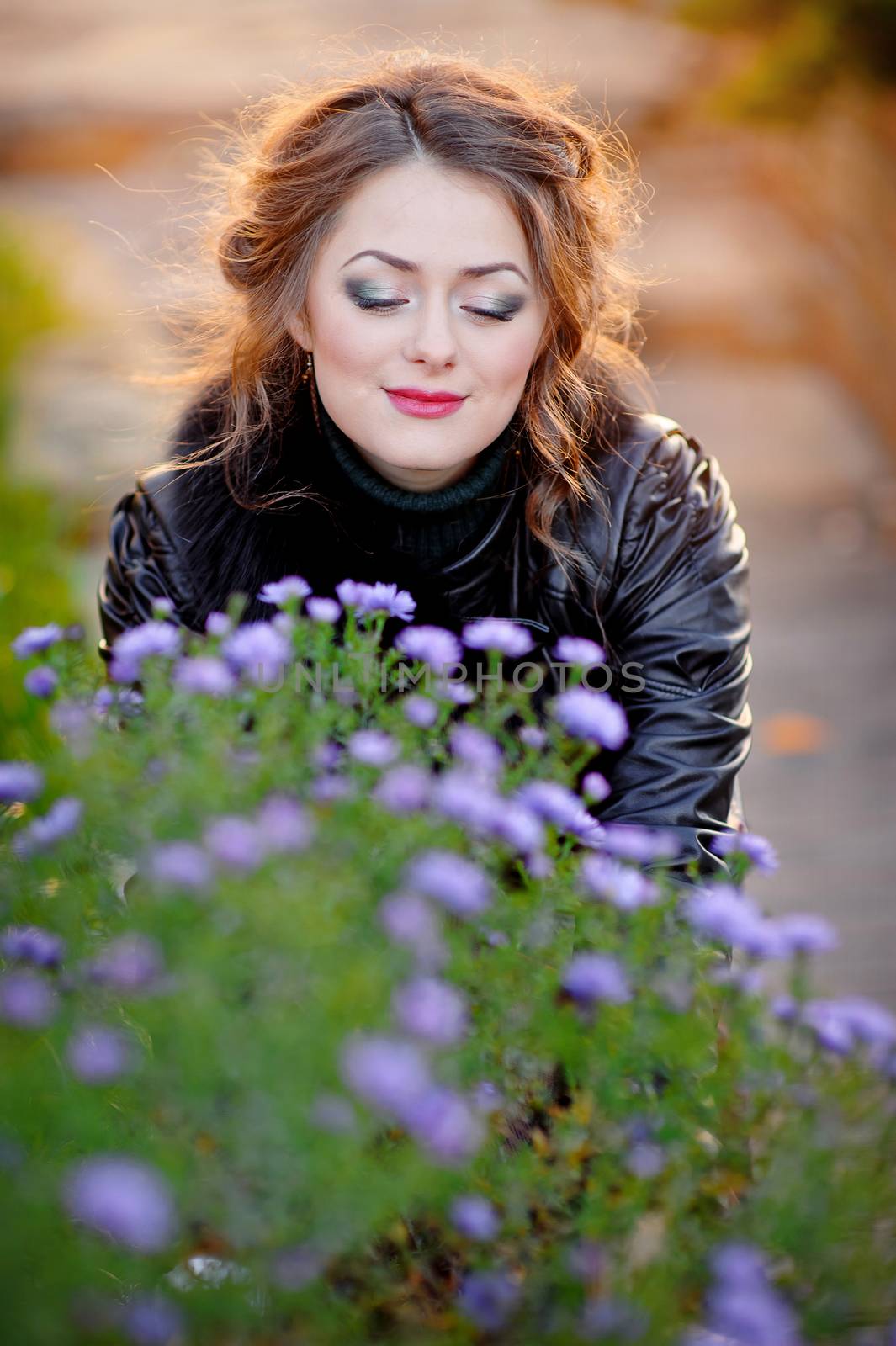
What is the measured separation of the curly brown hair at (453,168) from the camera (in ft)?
5.66

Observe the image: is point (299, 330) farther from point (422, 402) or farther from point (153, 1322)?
point (153, 1322)

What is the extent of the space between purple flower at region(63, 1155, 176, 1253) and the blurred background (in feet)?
4.76

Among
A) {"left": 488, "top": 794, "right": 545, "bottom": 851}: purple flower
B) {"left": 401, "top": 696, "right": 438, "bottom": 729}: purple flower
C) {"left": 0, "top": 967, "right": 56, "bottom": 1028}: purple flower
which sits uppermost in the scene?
{"left": 401, "top": 696, "right": 438, "bottom": 729}: purple flower

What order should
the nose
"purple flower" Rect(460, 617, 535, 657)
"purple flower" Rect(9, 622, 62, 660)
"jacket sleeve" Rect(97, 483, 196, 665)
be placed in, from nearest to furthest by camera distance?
"purple flower" Rect(460, 617, 535, 657), "purple flower" Rect(9, 622, 62, 660), the nose, "jacket sleeve" Rect(97, 483, 196, 665)

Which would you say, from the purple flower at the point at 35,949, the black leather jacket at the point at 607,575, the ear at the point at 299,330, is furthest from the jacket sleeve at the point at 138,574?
the purple flower at the point at 35,949

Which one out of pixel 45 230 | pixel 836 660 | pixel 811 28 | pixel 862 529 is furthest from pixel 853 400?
pixel 45 230

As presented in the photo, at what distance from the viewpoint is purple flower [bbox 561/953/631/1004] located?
0.88 m

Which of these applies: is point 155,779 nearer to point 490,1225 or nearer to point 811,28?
point 490,1225

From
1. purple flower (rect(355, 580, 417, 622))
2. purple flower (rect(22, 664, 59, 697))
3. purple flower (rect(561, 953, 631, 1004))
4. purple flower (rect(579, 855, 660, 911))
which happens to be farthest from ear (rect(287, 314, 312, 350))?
purple flower (rect(561, 953, 631, 1004))

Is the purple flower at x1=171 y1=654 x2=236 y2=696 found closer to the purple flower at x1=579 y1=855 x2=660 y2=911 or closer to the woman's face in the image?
the purple flower at x1=579 y1=855 x2=660 y2=911

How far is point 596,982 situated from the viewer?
0.88m

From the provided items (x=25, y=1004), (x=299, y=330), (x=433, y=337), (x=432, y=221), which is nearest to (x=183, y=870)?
(x=25, y=1004)

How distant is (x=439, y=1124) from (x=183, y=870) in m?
0.22

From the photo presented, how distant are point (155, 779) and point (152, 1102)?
247mm
